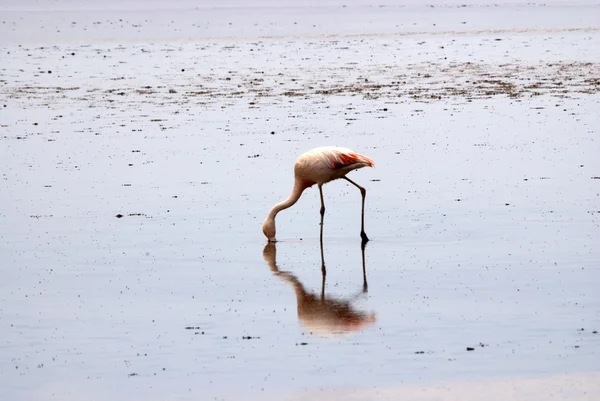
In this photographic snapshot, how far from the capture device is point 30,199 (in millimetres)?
18422

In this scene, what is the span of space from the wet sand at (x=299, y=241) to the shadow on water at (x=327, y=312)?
0.12 feet

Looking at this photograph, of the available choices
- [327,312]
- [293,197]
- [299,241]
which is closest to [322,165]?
[293,197]

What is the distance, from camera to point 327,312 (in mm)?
12258

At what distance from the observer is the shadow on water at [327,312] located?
11.7 meters

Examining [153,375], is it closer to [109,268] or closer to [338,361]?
[338,361]

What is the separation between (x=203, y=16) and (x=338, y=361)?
2669 inches

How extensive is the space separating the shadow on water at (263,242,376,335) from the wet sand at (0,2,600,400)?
37mm

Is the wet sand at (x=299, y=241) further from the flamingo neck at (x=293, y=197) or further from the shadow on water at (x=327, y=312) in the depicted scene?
the flamingo neck at (x=293, y=197)

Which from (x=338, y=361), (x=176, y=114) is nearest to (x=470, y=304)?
(x=338, y=361)

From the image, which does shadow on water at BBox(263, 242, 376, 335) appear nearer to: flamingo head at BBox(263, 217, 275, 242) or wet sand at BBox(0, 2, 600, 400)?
wet sand at BBox(0, 2, 600, 400)

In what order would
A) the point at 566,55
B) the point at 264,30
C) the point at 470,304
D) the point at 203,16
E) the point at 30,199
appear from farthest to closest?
the point at 203,16, the point at 264,30, the point at 566,55, the point at 30,199, the point at 470,304

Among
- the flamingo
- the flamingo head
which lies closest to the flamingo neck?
the flamingo

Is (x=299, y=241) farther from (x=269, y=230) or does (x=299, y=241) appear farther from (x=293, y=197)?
(x=293, y=197)

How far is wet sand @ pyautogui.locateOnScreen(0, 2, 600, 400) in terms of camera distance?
10555mm
